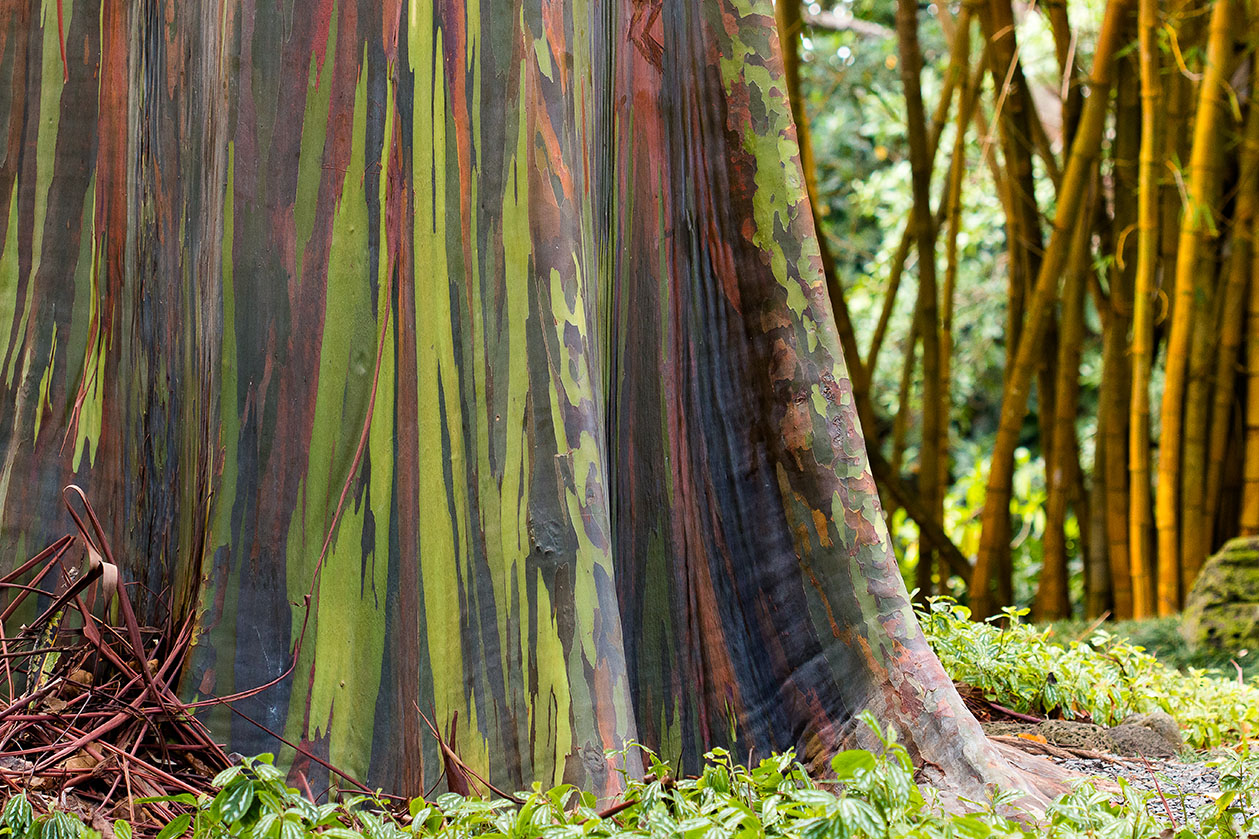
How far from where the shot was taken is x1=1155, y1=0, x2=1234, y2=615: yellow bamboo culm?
186 inches

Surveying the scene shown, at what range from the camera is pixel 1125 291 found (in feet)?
18.3

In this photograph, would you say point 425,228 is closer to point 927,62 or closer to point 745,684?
point 745,684

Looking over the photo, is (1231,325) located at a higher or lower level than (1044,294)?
lower

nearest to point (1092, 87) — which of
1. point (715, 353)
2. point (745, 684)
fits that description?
point (715, 353)

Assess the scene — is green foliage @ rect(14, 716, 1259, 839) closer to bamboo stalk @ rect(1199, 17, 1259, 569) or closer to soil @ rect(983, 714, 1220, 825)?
soil @ rect(983, 714, 1220, 825)

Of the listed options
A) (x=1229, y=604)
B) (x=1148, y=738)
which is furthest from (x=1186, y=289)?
(x=1148, y=738)

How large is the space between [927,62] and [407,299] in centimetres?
859

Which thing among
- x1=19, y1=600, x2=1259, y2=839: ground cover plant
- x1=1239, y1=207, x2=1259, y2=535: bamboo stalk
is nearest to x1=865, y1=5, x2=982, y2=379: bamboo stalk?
x1=1239, y1=207, x2=1259, y2=535: bamboo stalk

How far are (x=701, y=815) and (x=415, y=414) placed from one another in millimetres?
743

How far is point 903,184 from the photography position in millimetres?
8930

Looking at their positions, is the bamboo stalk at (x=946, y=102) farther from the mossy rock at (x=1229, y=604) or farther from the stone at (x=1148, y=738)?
the stone at (x=1148, y=738)

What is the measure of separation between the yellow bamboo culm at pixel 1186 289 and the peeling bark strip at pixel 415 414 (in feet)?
11.4

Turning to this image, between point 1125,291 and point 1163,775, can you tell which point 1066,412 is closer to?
point 1125,291

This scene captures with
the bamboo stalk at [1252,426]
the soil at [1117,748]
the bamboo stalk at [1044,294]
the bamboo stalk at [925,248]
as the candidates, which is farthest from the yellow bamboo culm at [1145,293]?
the soil at [1117,748]
